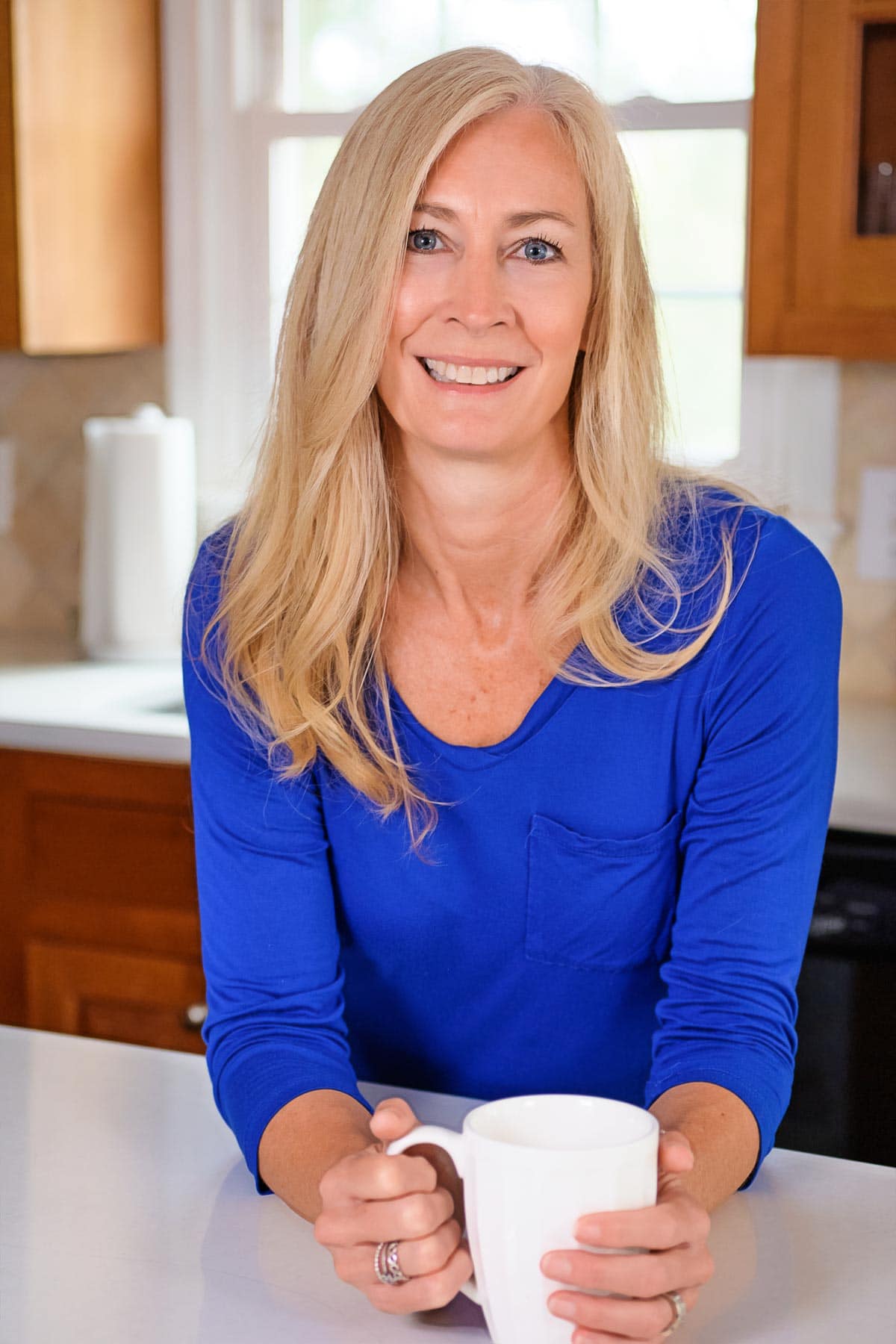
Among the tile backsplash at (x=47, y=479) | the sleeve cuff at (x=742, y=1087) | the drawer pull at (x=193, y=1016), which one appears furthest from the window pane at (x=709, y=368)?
the sleeve cuff at (x=742, y=1087)

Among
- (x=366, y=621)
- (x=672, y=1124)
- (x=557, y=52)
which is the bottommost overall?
(x=672, y=1124)

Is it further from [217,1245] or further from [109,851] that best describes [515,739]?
[109,851]

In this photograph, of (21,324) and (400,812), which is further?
(21,324)

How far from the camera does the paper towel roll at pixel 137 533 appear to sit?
2.60 m

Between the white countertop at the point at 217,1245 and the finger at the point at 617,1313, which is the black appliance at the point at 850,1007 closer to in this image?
the white countertop at the point at 217,1245

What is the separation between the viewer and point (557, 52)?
2553 millimetres

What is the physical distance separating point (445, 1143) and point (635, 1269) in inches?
4.1

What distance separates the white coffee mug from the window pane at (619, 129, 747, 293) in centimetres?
198

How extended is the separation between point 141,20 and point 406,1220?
2411 mm

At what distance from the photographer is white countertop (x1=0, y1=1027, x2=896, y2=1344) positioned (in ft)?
2.55

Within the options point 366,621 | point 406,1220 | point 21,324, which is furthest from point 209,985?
point 21,324

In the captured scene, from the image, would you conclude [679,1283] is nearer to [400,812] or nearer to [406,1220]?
[406,1220]

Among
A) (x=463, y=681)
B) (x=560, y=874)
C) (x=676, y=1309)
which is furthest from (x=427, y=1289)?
(x=463, y=681)

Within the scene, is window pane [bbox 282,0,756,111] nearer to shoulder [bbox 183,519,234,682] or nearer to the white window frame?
the white window frame
